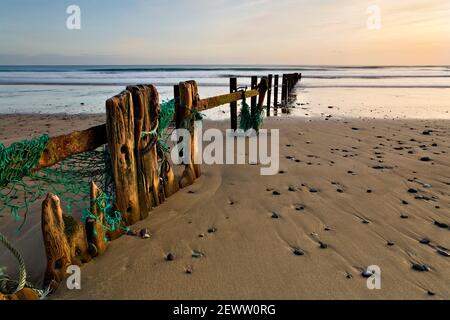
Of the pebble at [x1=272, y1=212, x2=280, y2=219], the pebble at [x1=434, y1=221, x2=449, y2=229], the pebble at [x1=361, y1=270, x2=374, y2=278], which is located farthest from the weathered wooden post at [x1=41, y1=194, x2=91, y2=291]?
the pebble at [x1=434, y1=221, x2=449, y2=229]

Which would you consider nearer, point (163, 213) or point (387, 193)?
point (163, 213)

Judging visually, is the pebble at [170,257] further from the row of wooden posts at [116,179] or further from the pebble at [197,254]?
the row of wooden posts at [116,179]

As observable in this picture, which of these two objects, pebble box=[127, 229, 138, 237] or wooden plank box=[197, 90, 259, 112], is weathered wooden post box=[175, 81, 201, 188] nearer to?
wooden plank box=[197, 90, 259, 112]

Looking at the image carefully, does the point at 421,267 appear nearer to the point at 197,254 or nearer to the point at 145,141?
the point at 197,254

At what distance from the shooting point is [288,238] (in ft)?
11.6

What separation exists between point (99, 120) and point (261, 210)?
9615 mm

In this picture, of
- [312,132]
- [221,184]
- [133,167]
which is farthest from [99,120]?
[133,167]

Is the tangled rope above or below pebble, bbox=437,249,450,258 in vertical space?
above

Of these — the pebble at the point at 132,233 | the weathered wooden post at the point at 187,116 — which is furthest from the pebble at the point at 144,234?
the weathered wooden post at the point at 187,116

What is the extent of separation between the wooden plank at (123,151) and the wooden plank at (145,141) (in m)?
0.10

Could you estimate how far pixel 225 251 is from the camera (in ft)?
10.8

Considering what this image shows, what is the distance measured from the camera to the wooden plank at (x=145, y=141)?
359cm

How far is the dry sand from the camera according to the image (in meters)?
2.77
